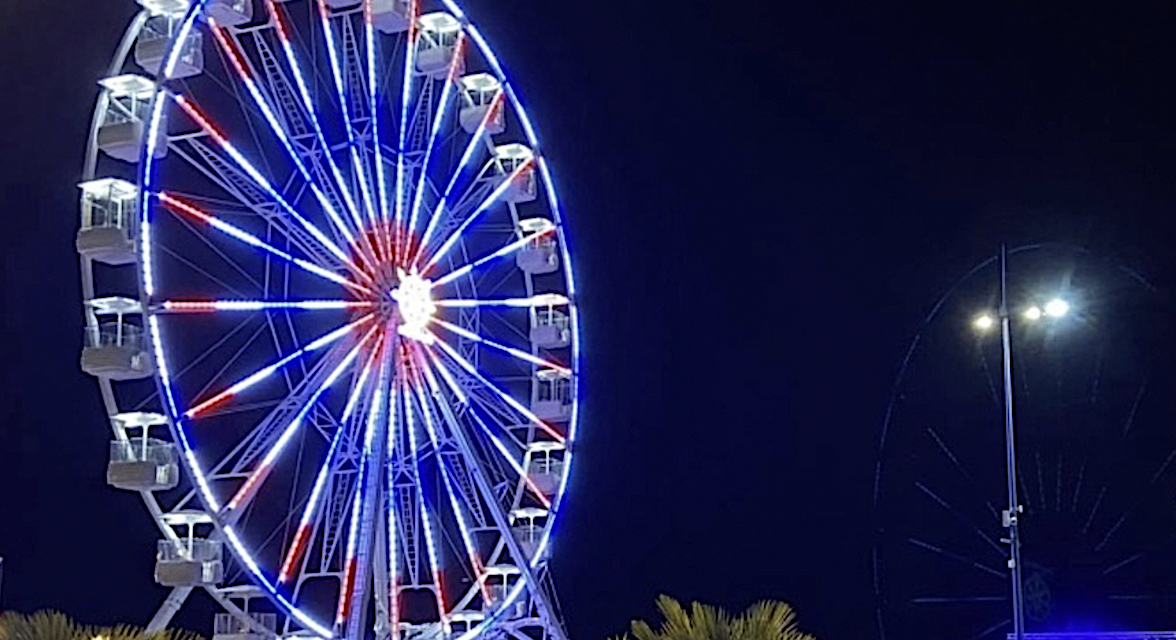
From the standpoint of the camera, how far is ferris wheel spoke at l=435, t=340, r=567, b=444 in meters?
25.9

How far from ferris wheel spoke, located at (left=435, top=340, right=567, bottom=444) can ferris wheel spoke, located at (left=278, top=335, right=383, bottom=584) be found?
1444mm

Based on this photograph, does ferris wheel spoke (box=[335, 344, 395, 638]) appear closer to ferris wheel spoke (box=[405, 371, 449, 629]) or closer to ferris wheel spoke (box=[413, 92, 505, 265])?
ferris wheel spoke (box=[405, 371, 449, 629])

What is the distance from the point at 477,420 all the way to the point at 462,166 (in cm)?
365

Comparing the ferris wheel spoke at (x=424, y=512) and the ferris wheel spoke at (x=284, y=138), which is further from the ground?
the ferris wheel spoke at (x=284, y=138)

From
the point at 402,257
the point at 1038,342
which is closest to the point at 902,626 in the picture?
the point at 1038,342

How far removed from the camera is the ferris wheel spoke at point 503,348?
25.9m

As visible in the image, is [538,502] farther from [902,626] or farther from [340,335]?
[902,626]

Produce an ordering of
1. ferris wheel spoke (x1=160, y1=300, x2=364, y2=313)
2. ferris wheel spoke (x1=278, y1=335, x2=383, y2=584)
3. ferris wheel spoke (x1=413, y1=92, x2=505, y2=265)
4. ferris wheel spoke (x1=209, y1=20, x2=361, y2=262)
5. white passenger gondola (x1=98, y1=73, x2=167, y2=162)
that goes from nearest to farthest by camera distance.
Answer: ferris wheel spoke (x1=160, y1=300, x2=364, y2=313), white passenger gondola (x1=98, y1=73, x2=167, y2=162), ferris wheel spoke (x1=278, y1=335, x2=383, y2=584), ferris wheel spoke (x1=209, y1=20, x2=361, y2=262), ferris wheel spoke (x1=413, y1=92, x2=505, y2=265)

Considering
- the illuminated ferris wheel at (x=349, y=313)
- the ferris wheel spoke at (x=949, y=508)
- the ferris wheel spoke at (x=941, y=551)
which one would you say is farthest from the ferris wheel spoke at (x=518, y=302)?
the ferris wheel spoke at (x=941, y=551)

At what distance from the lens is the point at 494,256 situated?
27641 mm

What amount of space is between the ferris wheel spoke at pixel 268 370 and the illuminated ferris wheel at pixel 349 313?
5 cm

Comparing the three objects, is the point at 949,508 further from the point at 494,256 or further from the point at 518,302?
the point at 494,256

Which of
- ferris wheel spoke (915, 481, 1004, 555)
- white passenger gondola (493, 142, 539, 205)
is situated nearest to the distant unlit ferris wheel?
ferris wheel spoke (915, 481, 1004, 555)

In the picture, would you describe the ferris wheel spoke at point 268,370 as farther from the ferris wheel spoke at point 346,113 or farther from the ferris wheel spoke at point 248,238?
the ferris wheel spoke at point 346,113
